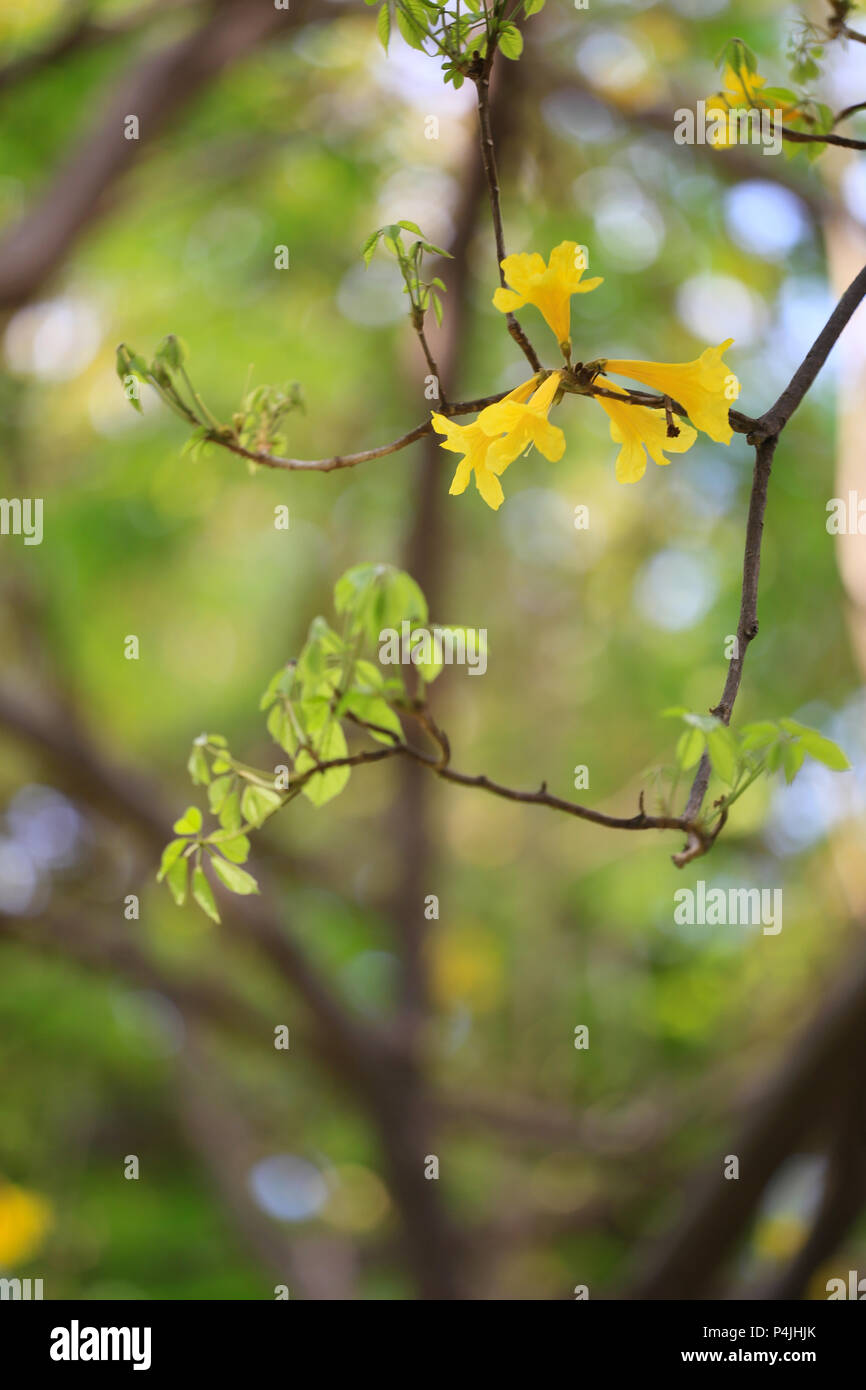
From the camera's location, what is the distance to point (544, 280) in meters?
0.56

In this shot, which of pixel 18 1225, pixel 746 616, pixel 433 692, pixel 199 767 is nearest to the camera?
pixel 746 616

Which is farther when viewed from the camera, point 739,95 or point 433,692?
point 433,692

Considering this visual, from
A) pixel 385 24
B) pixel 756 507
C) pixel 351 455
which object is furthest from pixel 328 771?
pixel 385 24

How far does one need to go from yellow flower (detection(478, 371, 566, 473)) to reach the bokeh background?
1.46 metres

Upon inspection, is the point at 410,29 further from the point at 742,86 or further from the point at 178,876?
the point at 178,876

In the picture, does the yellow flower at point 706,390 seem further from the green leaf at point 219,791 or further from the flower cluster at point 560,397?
the green leaf at point 219,791

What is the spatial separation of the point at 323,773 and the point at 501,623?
133 inches

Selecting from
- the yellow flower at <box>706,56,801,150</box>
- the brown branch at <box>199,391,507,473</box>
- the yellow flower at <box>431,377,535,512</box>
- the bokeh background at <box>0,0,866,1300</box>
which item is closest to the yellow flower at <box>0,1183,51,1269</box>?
the bokeh background at <box>0,0,866,1300</box>

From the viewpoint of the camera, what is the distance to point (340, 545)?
3.76 m

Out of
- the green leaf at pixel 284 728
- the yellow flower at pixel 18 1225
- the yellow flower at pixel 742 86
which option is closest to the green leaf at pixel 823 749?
the green leaf at pixel 284 728

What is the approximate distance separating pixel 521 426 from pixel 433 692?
8.17ft

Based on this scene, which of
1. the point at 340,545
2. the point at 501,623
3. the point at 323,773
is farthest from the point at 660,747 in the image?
the point at 323,773

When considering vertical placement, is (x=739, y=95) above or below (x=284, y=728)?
above

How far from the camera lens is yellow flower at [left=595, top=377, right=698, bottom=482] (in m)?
0.56
